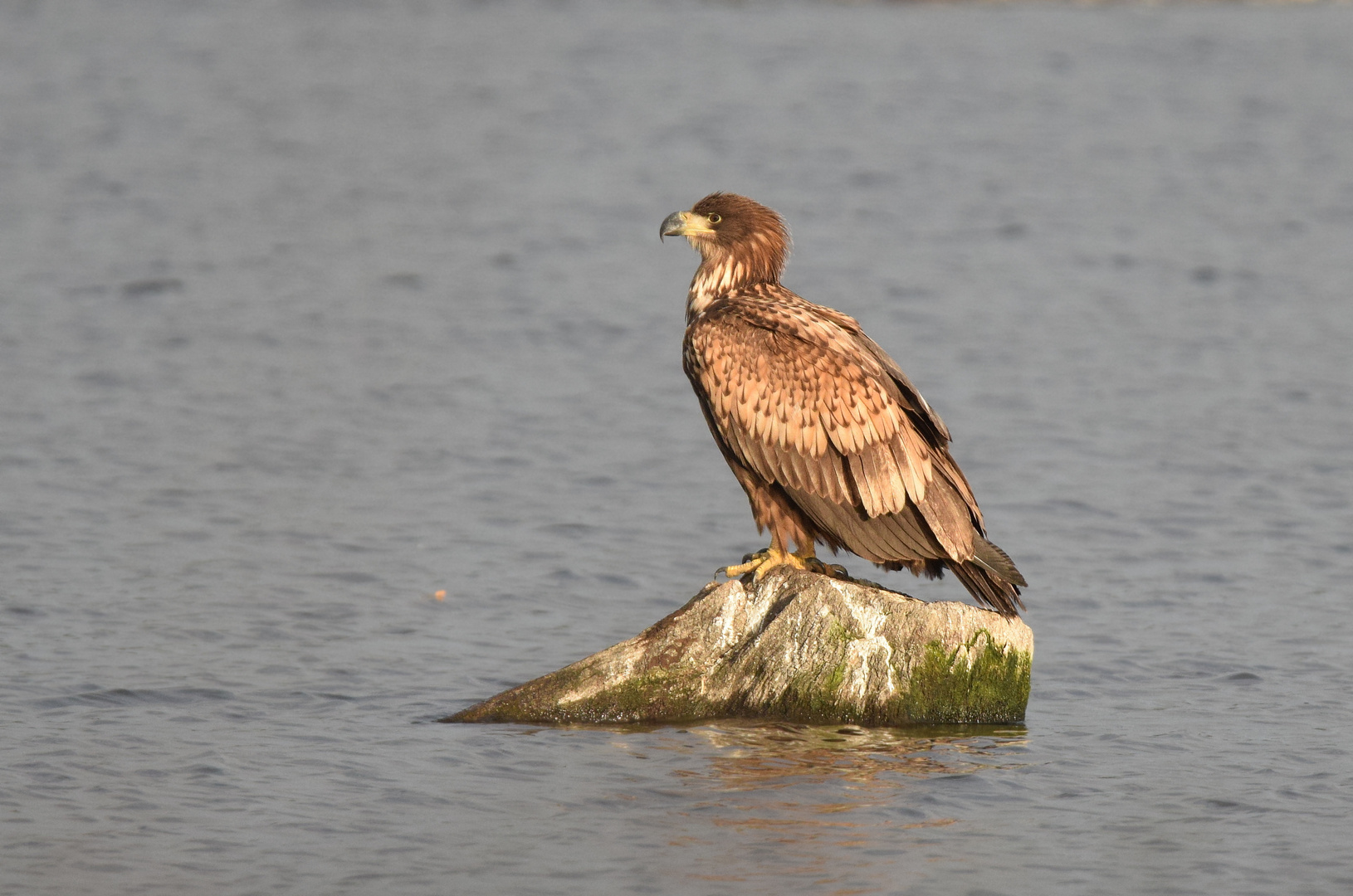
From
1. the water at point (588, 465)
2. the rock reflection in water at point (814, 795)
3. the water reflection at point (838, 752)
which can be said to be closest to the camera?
the rock reflection in water at point (814, 795)

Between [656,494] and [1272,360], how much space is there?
6.72 metres

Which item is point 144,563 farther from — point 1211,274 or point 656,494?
point 1211,274

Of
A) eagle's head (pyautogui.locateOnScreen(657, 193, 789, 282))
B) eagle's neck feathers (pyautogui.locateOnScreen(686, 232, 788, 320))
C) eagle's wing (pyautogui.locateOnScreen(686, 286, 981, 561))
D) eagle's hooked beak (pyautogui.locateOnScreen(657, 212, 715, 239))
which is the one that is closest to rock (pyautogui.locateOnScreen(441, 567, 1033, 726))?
eagle's wing (pyautogui.locateOnScreen(686, 286, 981, 561))

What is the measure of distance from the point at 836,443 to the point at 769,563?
2.06 feet

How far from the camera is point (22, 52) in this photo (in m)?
32.7

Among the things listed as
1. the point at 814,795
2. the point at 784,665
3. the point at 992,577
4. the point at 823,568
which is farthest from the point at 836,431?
the point at 814,795

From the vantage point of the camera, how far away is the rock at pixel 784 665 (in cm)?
848

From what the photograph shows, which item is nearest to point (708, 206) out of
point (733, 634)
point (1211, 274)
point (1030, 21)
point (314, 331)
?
point (733, 634)

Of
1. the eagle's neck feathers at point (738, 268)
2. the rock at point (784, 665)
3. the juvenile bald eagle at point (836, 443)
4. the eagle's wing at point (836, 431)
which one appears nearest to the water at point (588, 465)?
the rock at point (784, 665)

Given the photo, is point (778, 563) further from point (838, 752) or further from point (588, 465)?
point (588, 465)

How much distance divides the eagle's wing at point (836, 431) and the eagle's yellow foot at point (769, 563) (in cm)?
22

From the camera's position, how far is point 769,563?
8688 mm

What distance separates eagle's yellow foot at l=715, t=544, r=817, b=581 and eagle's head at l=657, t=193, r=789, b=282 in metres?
1.45

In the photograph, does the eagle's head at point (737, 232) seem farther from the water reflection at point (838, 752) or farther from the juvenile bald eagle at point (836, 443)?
the water reflection at point (838, 752)
